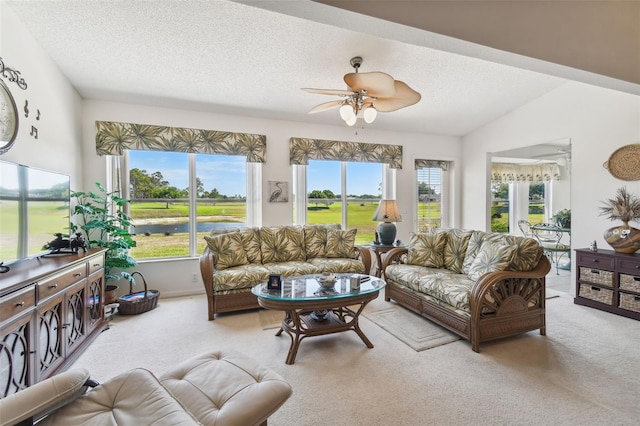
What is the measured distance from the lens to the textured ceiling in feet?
8.27

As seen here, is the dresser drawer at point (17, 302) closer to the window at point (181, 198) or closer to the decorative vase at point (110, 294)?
the decorative vase at point (110, 294)

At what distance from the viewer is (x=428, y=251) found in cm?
372

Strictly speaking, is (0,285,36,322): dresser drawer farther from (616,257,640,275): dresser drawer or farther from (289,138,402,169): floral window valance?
(616,257,640,275): dresser drawer

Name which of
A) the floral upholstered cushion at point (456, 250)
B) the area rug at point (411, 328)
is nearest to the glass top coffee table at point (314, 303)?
the area rug at point (411, 328)

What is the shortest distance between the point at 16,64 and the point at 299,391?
11.1 ft

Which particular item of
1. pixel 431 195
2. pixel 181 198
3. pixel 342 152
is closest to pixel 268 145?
pixel 342 152

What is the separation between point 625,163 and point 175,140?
5.75 meters

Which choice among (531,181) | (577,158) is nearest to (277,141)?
(577,158)

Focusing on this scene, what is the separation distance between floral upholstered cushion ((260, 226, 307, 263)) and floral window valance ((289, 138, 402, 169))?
1178 mm

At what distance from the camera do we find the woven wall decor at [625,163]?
3451 millimetres

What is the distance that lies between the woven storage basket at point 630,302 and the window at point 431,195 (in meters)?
2.81

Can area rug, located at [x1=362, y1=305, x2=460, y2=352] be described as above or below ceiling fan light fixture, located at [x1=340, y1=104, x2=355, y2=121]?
below

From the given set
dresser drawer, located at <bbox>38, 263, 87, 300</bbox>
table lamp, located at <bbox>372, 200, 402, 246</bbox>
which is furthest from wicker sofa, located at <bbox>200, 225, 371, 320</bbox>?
dresser drawer, located at <bbox>38, 263, 87, 300</bbox>

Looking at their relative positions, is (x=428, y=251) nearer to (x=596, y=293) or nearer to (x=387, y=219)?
(x=387, y=219)
